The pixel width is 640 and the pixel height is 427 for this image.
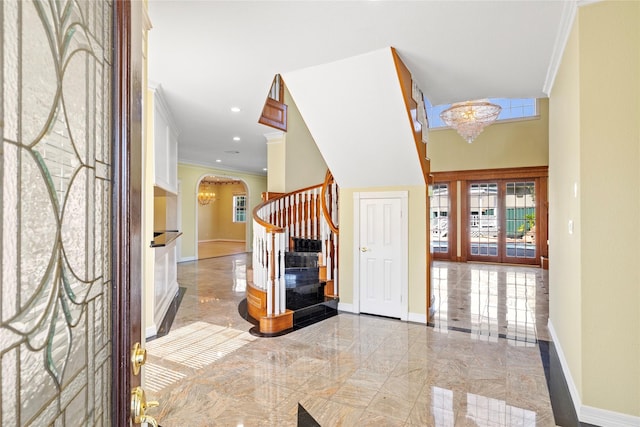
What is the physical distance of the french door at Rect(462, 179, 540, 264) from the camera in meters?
9.11

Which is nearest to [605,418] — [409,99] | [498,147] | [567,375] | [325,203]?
[567,375]

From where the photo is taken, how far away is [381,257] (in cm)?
472

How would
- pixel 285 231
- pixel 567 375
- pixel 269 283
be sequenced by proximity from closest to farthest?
pixel 567 375
pixel 269 283
pixel 285 231

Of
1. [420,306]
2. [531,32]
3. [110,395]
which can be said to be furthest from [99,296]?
[420,306]

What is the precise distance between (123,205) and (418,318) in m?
4.24

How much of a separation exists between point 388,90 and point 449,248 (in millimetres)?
7483

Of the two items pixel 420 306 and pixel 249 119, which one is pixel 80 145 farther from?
pixel 249 119

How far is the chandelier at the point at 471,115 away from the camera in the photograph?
705 centimetres

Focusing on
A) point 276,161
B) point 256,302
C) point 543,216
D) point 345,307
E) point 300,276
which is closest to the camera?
point 256,302

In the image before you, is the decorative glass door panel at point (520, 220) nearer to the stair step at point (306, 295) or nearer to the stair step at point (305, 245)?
the stair step at point (305, 245)

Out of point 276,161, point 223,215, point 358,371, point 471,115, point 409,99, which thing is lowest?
point 358,371

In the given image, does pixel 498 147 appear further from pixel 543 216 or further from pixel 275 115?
pixel 275 115

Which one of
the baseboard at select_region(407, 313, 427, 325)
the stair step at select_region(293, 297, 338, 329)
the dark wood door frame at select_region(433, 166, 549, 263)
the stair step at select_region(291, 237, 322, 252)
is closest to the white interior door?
the baseboard at select_region(407, 313, 427, 325)

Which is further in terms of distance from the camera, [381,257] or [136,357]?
[381,257]
